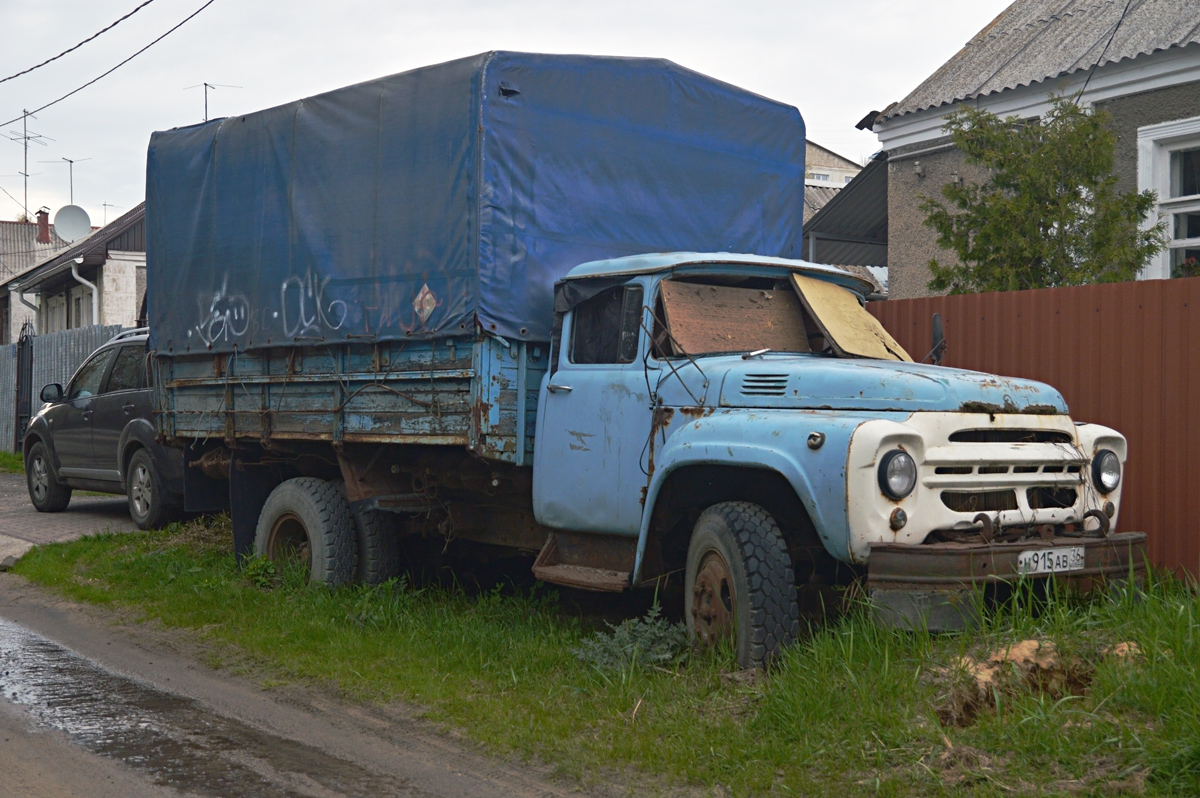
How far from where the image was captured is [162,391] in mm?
9609

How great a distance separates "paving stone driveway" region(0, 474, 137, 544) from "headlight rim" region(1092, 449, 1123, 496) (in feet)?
30.5

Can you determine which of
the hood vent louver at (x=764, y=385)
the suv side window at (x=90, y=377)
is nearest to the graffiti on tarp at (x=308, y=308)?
the hood vent louver at (x=764, y=385)

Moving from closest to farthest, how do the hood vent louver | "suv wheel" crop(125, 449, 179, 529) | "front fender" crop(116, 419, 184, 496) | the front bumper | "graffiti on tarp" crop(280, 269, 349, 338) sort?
the front bumper
the hood vent louver
"graffiti on tarp" crop(280, 269, 349, 338)
"front fender" crop(116, 419, 184, 496)
"suv wheel" crop(125, 449, 179, 529)

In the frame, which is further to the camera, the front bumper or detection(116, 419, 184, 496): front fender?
detection(116, 419, 184, 496): front fender

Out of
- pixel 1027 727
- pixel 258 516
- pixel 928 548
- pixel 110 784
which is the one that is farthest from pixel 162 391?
pixel 1027 727

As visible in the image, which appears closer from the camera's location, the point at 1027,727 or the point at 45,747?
the point at 1027,727

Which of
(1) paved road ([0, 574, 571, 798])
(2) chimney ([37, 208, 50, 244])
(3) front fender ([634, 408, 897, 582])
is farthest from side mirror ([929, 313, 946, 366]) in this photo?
(2) chimney ([37, 208, 50, 244])

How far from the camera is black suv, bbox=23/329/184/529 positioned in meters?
11.2

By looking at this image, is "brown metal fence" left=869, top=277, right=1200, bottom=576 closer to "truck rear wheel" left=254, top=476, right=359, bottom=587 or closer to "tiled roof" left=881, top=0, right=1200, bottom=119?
"truck rear wheel" left=254, top=476, right=359, bottom=587

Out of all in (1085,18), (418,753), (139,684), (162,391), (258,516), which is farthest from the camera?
(1085,18)

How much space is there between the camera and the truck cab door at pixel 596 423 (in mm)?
6070

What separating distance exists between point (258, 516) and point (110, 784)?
4.60 meters

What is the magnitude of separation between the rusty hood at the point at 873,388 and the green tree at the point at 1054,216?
408 cm

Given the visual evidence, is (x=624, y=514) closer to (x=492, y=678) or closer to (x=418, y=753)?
(x=492, y=678)
